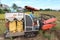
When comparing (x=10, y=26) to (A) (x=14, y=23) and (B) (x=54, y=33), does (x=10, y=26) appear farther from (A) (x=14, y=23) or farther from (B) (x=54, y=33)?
(B) (x=54, y=33)

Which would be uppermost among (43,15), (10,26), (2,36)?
(43,15)

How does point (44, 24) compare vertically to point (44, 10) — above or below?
below

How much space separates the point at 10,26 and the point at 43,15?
0.68m

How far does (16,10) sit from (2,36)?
22.5 inches

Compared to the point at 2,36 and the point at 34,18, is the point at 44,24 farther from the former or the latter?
the point at 2,36

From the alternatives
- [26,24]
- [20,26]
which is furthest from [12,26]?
[26,24]

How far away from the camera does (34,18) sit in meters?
2.55

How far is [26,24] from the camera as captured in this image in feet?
8.34

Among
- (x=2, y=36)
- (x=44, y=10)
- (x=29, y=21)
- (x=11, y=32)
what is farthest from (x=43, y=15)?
(x=2, y=36)

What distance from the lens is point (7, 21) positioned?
98.7 inches

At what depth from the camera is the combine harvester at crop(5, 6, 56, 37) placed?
8.21ft

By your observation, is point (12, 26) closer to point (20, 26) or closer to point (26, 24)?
point (20, 26)

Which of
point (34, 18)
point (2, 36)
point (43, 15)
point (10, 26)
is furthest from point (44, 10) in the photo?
point (2, 36)

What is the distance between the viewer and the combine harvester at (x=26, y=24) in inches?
98.5
